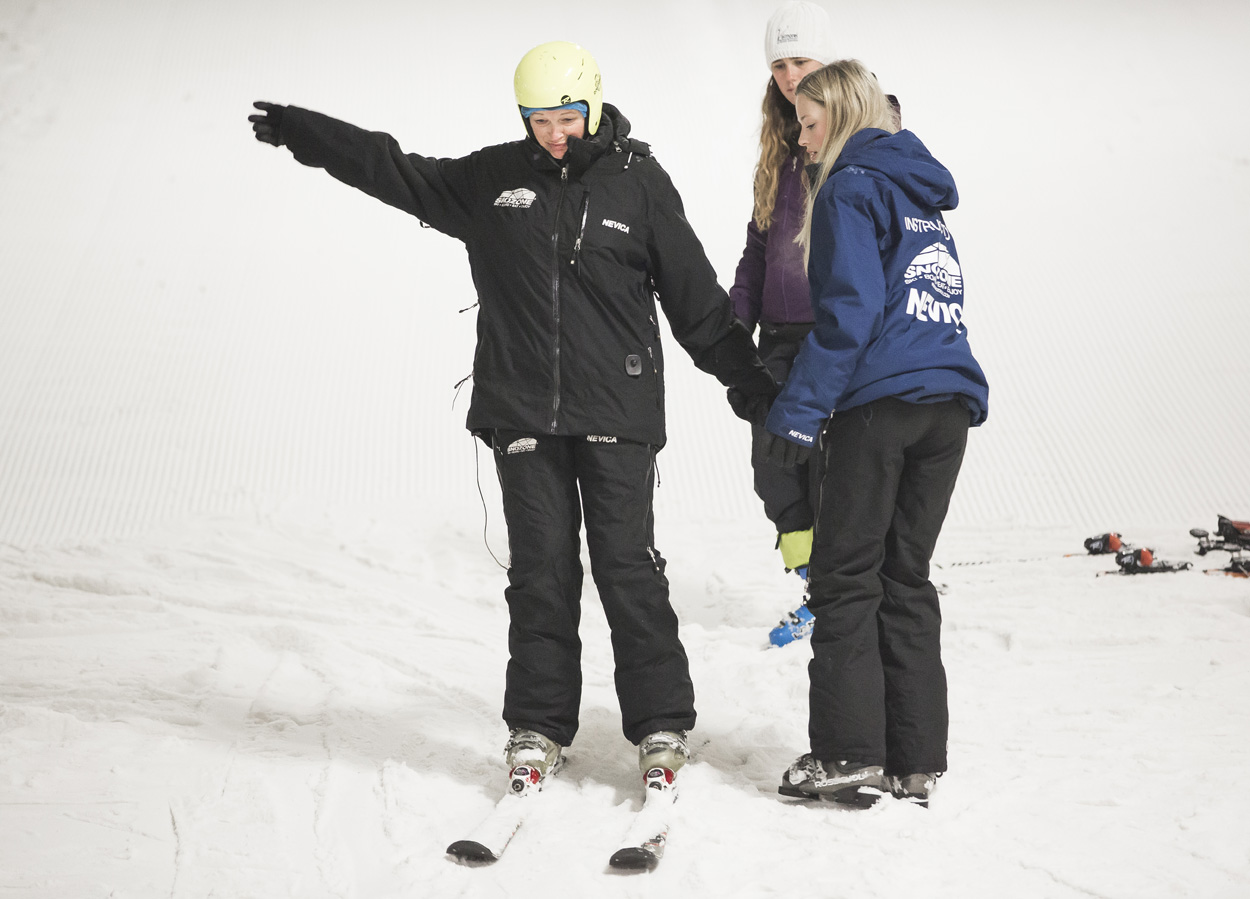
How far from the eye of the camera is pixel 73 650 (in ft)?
9.86

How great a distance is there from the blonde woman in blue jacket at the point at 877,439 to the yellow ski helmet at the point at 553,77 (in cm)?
48

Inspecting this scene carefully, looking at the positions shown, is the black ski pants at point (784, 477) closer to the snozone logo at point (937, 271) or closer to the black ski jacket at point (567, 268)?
the black ski jacket at point (567, 268)

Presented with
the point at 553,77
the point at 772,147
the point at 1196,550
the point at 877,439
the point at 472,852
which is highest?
the point at 772,147

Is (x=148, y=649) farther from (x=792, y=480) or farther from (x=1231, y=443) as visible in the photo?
Answer: (x=1231, y=443)

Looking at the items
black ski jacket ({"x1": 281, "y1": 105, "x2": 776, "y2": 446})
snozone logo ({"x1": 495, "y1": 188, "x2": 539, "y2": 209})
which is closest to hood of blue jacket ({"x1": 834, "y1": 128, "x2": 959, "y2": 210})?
black ski jacket ({"x1": 281, "y1": 105, "x2": 776, "y2": 446})

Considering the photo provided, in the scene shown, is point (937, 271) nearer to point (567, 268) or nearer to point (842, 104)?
point (842, 104)

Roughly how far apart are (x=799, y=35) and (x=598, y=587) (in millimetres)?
1424

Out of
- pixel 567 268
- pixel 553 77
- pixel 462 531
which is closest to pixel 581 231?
pixel 567 268

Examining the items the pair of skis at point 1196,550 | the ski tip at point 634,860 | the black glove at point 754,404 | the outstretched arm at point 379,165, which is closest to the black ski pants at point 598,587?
the black glove at point 754,404

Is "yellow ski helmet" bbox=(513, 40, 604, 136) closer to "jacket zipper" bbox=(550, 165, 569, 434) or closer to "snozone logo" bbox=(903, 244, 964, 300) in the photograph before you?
"jacket zipper" bbox=(550, 165, 569, 434)

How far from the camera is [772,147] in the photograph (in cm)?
269

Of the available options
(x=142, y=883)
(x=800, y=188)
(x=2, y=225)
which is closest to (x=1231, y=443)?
(x=800, y=188)

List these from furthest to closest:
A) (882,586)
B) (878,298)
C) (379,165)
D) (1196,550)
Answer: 1. (1196,550)
2. (379,165)
3. (882,586)
4. (878,298)

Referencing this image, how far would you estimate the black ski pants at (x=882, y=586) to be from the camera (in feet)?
6.51
